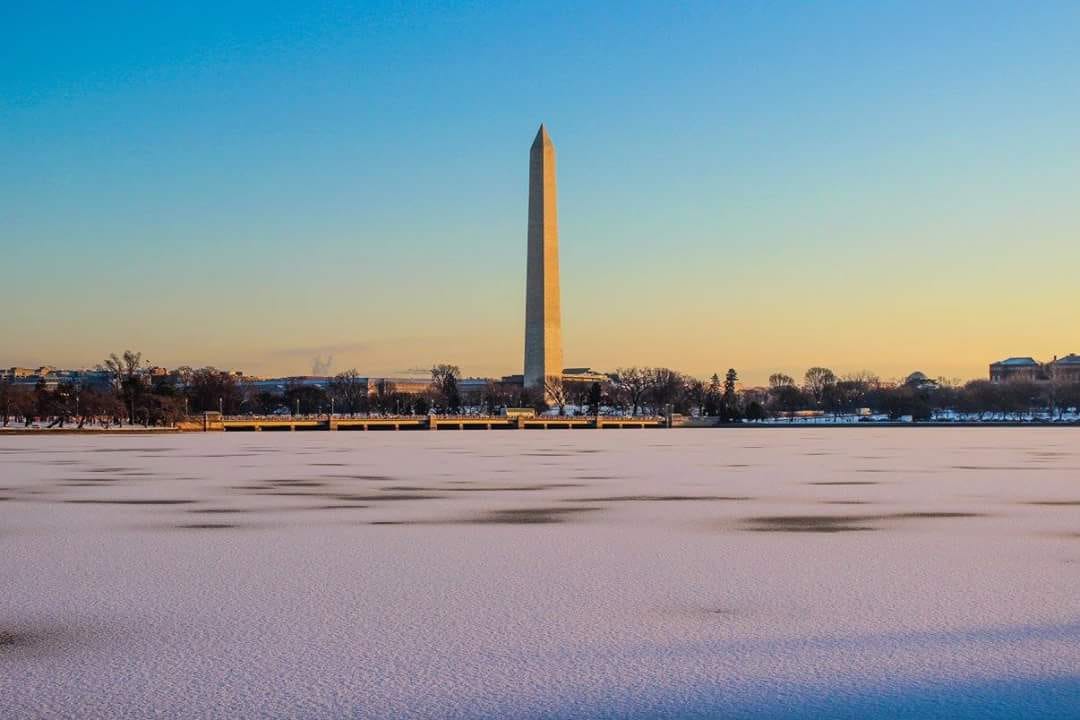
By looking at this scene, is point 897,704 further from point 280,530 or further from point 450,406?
point 450,406

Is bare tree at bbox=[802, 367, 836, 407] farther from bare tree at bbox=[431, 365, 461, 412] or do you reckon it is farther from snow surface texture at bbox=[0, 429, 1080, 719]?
snow surface texture at bbox=[0, 429, 1080, 719]

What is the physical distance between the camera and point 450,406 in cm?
15038

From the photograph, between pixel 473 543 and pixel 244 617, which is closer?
pixel 244 617

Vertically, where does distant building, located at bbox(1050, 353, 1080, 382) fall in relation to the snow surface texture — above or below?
above

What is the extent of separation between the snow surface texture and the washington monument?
74.5 metres

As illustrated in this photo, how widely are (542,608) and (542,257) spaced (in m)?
85.2

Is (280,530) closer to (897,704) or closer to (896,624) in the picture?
(896,624)

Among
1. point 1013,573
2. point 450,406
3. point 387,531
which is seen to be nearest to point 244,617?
point 387,531

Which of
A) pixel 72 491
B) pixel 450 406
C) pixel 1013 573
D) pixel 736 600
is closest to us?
pixel 736 600

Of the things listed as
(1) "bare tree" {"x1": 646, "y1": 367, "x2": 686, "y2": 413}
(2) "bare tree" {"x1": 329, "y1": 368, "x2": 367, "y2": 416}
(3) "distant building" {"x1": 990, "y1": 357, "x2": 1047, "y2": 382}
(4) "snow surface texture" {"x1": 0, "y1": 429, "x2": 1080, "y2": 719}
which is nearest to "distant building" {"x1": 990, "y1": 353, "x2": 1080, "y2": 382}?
(3) "distant building" {"x1": 990, "y1": 357, "x2": 1047, "y2": 382}

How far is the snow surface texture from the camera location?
6.52 meters

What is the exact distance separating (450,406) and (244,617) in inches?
5587

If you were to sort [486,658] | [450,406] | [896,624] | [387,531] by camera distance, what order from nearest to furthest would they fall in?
[486,658], [896,624], [387,531], [450,406]

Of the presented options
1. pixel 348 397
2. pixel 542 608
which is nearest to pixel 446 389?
pixel 348 397
